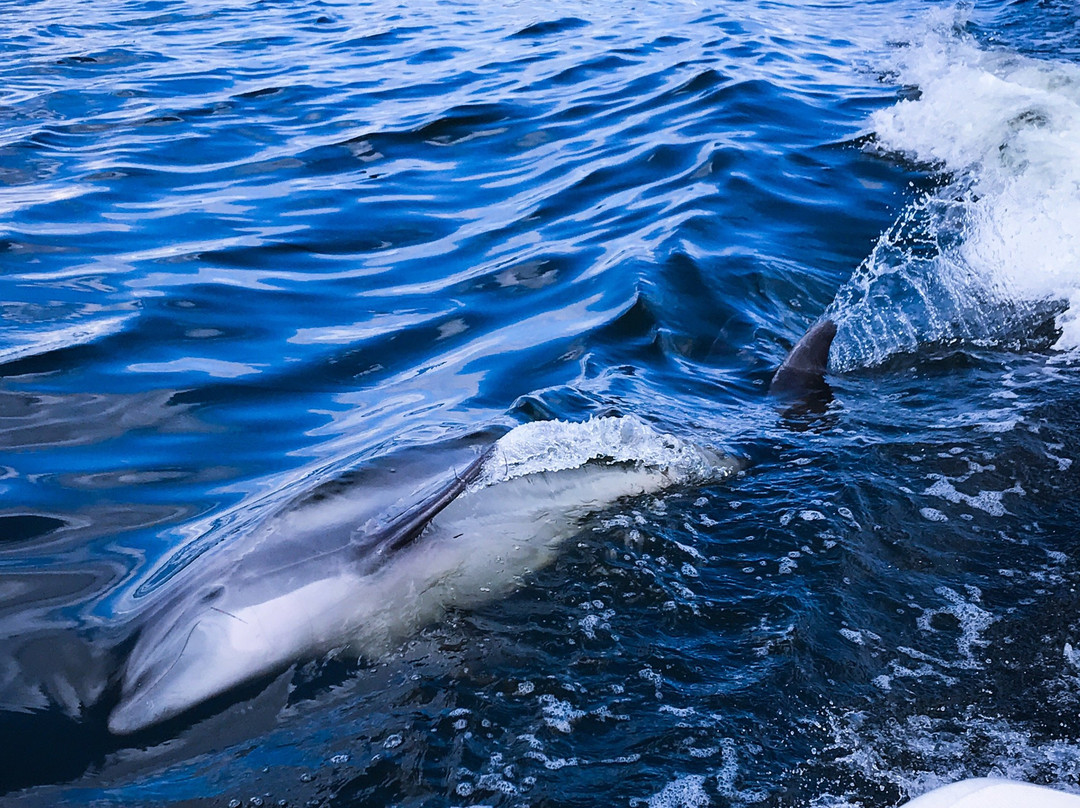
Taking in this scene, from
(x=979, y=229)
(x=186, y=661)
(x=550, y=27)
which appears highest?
(x=550, y=27)

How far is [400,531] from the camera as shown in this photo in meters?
3.98

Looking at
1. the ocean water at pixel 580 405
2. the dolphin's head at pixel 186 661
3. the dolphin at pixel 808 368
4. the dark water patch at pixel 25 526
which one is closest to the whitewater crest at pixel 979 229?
the ocean water at pixel 580 405

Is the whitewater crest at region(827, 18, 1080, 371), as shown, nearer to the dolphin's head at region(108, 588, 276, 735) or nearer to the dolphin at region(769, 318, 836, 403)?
the dolphin at region(769, 318, 836, 403)

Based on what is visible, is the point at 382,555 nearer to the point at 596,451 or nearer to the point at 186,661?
the point at 186,661

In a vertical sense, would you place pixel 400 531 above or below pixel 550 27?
below

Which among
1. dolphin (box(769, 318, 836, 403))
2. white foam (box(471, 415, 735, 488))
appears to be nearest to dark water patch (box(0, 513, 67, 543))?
white foam (box(471, 415, 735, 488))

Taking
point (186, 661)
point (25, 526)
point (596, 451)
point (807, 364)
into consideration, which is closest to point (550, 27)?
point (807, 364)

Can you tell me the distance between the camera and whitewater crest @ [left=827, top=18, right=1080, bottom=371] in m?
6.28

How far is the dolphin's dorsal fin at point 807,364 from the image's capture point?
5.48m

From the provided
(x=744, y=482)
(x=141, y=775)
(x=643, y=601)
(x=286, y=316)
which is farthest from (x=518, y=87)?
(x=141, y=775)

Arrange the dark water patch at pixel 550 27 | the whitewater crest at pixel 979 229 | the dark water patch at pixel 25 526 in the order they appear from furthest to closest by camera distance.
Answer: the dark water patch at pixel 550 27 → the whitewater crest at pixel 979 229 → the dark water patch at pixel 25 526

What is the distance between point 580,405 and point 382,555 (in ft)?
5.56

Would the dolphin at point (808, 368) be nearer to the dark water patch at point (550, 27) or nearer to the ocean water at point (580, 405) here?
the ocean water at point (580, 405)

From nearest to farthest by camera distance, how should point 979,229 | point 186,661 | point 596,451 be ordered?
point 186,661
point 596,451
point 979,229
